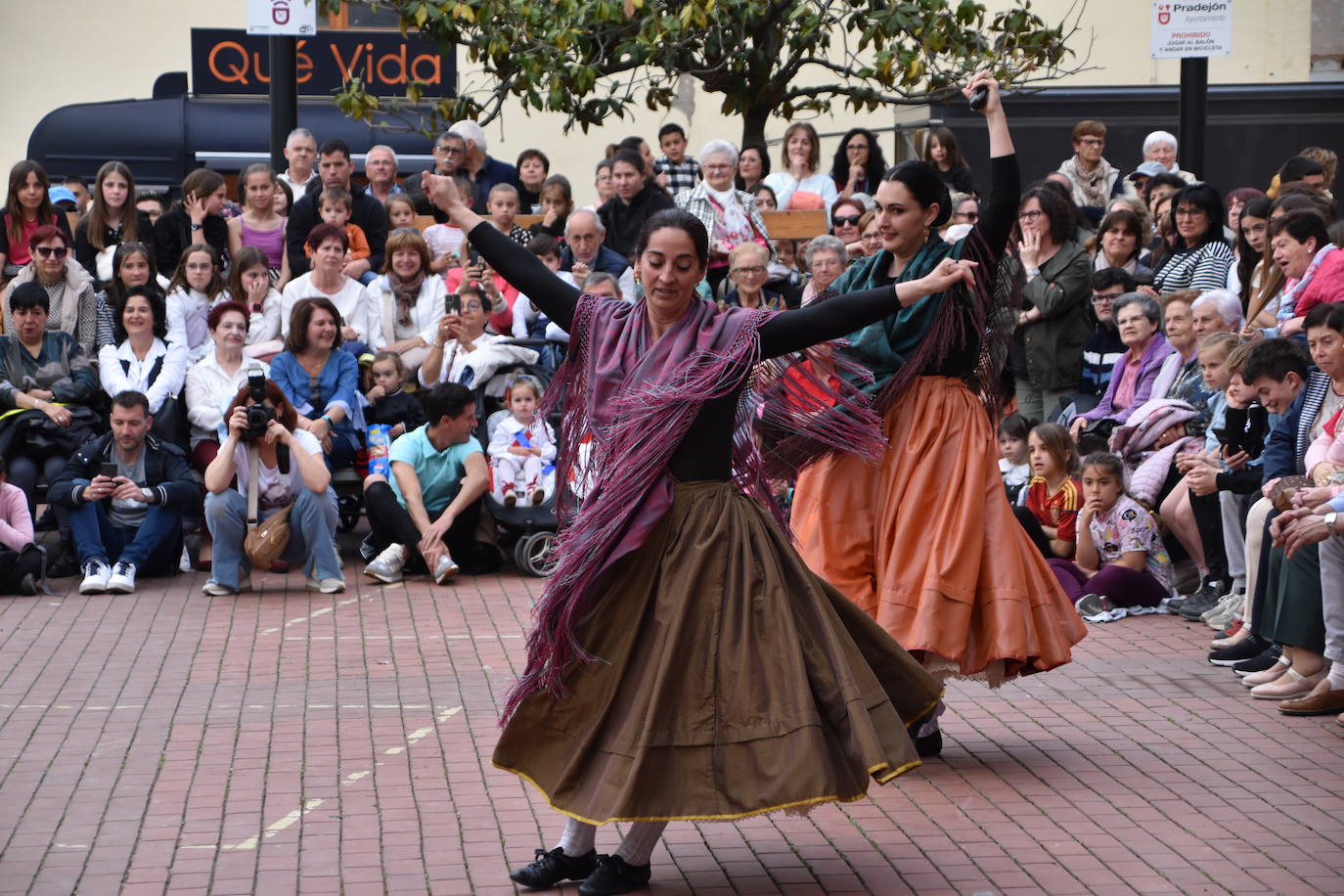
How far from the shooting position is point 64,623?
916cm

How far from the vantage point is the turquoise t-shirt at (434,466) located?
1050 centimetres

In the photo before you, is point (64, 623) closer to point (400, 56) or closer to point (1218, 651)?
point (1218, 651)

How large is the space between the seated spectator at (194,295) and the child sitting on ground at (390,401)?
3.68 ft

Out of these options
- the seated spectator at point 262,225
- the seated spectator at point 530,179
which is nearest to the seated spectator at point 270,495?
the seated spectator at point 262,225

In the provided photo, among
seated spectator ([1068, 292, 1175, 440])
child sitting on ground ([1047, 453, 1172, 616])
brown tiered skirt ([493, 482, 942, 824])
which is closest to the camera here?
brown tiered skirt ([493, 482, 942, 824])

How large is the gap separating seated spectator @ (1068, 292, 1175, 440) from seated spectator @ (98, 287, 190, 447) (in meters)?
5.39

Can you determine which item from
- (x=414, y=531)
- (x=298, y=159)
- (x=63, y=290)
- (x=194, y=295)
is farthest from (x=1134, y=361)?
(x=63, y=290)

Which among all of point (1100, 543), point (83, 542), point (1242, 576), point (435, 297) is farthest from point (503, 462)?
point (1242, 576)

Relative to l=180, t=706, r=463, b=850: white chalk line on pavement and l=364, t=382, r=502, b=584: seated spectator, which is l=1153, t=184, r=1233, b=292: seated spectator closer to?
l=364, t=382, r=502, b=584: seated spectator

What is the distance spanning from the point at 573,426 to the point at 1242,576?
15.2ft

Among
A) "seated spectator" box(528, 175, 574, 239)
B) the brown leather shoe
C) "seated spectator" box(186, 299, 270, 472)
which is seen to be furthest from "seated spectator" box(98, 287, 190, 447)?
the brown leather shoe

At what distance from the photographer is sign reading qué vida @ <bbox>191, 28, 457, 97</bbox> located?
18.4 m

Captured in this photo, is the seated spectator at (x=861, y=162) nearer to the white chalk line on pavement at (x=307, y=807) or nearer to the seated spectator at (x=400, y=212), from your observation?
the seated spectator at (x=400, y=212)

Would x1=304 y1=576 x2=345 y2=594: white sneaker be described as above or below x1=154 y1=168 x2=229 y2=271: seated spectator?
below
